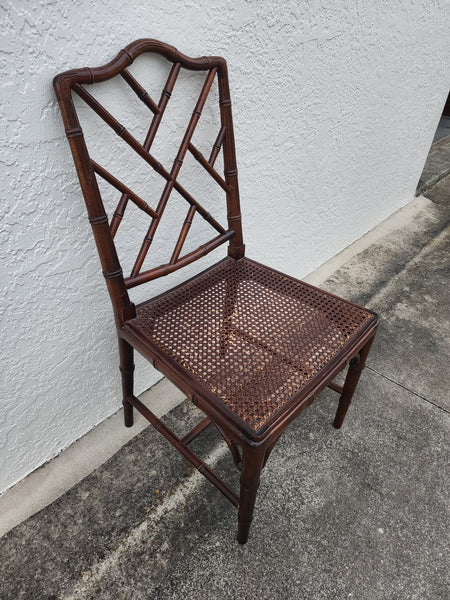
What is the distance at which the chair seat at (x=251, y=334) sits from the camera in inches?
41.9

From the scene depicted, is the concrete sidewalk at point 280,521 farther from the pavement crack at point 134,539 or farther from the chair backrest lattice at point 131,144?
the chair backrest lattice at point 131,144

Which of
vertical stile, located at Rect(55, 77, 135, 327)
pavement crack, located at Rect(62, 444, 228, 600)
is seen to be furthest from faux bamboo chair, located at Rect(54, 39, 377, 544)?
pavement crack, located at Rect(62, 444, 228, 600)

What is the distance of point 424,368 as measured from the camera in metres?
1.96

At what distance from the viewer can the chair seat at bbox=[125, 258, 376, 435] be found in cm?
106

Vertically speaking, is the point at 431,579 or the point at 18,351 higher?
the point at 18,351

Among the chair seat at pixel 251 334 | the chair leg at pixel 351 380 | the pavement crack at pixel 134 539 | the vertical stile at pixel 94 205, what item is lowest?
the pavement crack at pixel 134 539

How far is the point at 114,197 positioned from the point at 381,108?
1.88 meters

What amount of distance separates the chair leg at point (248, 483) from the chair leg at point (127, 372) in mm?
551

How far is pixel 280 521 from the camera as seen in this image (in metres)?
1.37

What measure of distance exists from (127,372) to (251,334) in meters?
0.48

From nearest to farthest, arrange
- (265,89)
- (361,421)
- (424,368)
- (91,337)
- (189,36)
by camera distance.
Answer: (189,36) < (91,337) < (265,89) < (361,421) < (424,368)

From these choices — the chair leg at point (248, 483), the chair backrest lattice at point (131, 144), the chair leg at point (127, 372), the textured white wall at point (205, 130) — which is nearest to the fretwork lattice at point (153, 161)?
the chair backrest lattice at point (131, 144)

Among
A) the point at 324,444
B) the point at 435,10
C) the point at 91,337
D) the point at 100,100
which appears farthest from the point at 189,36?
the point at 435,10

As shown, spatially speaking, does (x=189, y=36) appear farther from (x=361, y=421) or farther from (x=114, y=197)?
(x=361, y=421)
